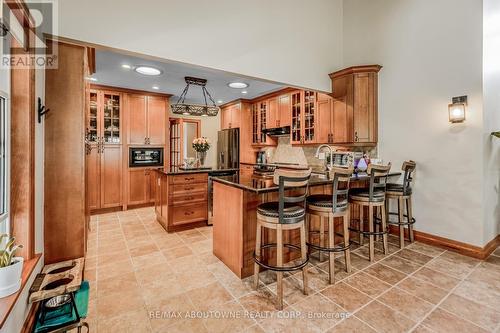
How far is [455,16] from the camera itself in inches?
116

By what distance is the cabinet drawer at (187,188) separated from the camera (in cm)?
370

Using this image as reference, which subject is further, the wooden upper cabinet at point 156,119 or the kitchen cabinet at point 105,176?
the wooden upper cabinet at point 156,119

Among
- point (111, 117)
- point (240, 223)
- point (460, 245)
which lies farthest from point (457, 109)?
point (111, 117)

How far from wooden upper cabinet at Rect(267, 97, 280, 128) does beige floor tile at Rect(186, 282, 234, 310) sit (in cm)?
416

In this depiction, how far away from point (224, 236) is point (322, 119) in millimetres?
2970

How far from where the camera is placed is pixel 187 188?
380cm

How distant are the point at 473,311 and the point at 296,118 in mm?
4026

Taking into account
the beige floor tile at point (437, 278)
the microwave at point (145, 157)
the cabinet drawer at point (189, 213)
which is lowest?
the beige floor tile at point (437, 278)

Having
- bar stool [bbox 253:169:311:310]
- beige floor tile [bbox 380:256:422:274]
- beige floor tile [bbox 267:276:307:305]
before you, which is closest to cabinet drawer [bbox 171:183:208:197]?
bar stool [bbox 253:169:311:310]

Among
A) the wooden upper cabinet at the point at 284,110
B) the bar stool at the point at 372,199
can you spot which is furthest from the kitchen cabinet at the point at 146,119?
the bar stool at the point at 372,199

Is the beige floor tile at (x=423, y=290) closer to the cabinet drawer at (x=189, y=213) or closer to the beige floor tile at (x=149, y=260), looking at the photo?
the beige floor tile at (x=149, y=260)

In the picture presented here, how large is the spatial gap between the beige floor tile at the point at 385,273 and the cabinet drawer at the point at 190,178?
2.65 metres

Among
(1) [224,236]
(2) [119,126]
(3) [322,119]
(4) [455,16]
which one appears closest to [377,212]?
(3) [322,119]

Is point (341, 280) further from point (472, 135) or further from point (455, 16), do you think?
point (455, 16)
